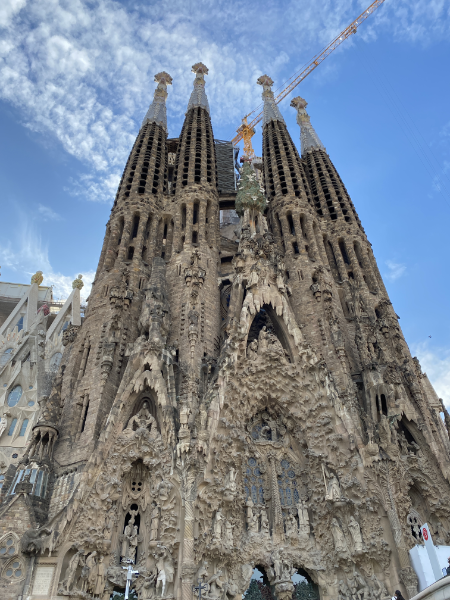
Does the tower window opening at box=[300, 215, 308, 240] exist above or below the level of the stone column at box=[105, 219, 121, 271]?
above

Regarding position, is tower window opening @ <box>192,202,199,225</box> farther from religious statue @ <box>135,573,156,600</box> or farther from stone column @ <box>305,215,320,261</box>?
religious statue @ <box>135,573,156,600</box>

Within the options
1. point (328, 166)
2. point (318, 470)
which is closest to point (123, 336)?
point (318, 470)

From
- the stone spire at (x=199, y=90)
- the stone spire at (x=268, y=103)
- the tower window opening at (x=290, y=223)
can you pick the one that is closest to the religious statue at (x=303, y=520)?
the tower window opening at (x=290, y=223)

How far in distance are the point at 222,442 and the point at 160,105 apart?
26.0 metres

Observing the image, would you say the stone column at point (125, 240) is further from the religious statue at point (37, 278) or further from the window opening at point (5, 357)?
the religious statue at point (37, 278)

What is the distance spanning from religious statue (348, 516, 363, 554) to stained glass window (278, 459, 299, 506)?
2.31 metres

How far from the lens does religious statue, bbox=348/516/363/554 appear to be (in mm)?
14992

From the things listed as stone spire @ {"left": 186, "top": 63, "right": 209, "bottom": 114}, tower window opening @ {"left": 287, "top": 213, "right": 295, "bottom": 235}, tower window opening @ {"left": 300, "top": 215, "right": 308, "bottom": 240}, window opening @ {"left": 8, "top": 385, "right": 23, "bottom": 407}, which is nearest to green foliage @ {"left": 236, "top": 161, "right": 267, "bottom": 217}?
tower window opening @ {"left": 287, "top": 213, "right": 295, "bottom": 235}

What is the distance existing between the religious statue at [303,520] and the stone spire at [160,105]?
81.4ft

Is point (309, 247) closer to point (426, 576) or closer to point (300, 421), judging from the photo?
point (300, 421)

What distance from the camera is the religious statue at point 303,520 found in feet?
54.0

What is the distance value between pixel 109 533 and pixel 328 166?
26222 millimetres

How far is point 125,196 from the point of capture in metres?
25.7

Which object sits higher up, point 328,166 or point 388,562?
point 328,166
